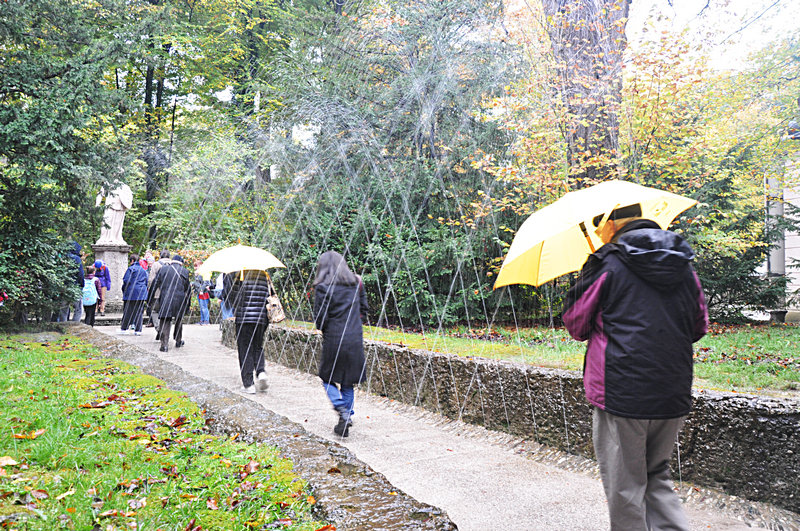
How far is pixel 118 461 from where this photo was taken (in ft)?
11.9

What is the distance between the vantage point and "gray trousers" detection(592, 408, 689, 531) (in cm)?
254

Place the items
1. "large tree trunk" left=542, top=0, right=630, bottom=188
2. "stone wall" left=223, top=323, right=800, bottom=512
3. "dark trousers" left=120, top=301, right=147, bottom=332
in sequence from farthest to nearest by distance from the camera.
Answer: "dark trousers" left=120, top=301, right=147, bottom=332
"large tree trunk" left=542, top=0, right=630, bottom=188
"stone wall" left=223, top=323, right=800, bottom=512

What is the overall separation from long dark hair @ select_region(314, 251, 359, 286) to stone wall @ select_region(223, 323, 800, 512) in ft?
5.31

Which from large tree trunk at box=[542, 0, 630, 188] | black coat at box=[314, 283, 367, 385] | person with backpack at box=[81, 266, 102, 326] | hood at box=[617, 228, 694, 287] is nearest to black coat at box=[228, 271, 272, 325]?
black coat at box=[314, 283, 367, 385]

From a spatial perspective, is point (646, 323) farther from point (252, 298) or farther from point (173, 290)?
point (173, 290)

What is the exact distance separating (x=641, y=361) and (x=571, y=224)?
2.52 feet

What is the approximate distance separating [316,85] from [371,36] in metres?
2.68

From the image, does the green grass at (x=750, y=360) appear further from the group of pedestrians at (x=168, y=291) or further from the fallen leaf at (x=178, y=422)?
the group of pedestrians at (x=168, y=291)

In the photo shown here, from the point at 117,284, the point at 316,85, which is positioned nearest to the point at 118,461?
the point at 316,85

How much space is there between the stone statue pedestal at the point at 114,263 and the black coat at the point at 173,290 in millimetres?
7324

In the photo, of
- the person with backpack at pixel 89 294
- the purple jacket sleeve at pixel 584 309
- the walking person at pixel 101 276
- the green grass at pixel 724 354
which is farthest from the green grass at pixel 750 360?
the walking person at pixel 101 276

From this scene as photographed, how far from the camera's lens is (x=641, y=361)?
2488mm

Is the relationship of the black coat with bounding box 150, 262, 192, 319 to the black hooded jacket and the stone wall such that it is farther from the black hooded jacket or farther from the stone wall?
the stone wall

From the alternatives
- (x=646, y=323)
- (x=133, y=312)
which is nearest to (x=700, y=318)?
(x=646, y=323)
